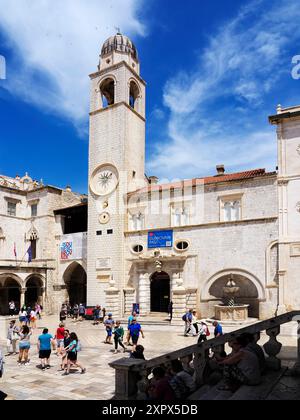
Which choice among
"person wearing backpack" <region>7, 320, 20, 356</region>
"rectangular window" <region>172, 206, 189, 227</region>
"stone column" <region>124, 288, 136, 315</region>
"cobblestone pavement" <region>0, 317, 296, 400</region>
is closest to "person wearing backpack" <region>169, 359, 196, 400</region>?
"cobblestone pavement" <region>0, 317, 296, 400</region>

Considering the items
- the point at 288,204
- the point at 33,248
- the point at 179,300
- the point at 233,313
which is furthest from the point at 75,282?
the point at 288,204

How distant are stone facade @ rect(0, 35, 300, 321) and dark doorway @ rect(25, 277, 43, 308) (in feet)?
1.46

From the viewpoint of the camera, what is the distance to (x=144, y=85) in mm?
34281

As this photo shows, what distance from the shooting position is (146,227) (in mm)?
28453

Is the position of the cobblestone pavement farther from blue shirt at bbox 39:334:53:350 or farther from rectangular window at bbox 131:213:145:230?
rectangular window at bbox 131:213:145:230

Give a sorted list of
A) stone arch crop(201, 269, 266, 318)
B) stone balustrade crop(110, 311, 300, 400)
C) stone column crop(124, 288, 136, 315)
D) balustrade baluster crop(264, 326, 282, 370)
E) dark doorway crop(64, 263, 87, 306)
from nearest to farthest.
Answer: stone balustrade crop(110, 311, 300, 400) < balustrade baluster crop(264, 326, 282, 370) < stone arch crop(201, 269, 266, 318) < stone column crop(124, 288, 136, 315) < dark doorway crop(64, 263, 87, 306)

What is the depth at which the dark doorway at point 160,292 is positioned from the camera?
27.3 meters

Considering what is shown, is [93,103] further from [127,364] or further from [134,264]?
[127,364]

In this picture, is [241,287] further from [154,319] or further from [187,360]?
[187,360]

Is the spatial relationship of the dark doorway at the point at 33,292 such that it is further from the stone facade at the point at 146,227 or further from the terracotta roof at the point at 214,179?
the terracotta roof at the point at 214,179

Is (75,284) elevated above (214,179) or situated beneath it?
situated beneath

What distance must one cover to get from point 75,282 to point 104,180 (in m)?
10.8

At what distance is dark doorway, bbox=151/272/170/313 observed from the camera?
89.6 feet
